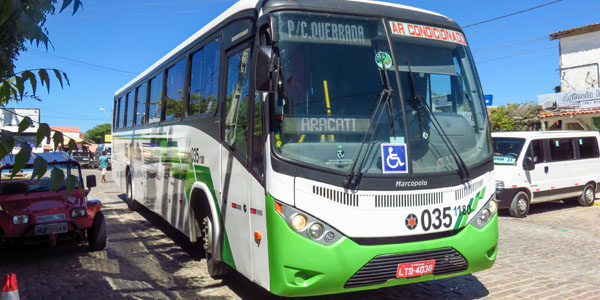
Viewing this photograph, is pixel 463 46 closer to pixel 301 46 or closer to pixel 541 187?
pixel 301 46

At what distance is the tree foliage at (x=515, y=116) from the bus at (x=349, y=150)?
20.8 m

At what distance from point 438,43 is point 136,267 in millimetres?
5270

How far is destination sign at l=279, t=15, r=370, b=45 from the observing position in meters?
A: 4.50

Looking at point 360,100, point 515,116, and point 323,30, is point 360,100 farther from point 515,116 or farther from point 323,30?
point 515,116

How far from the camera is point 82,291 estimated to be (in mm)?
5773

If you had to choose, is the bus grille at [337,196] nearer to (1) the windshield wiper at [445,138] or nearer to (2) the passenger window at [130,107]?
(1) the windshield wiper at [445,138]

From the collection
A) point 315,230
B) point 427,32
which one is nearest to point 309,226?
point 315,230

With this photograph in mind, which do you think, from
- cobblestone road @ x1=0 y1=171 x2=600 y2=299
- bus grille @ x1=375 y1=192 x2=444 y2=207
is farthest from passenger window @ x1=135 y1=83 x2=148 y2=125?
bus grille @ x1=375 y1=192 x2=444 y2=207

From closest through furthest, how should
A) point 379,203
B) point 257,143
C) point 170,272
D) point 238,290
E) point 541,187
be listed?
point 379,203 → point 257,143 → point 238,290 → point 170,272 → point 541,187

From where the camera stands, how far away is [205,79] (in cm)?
666

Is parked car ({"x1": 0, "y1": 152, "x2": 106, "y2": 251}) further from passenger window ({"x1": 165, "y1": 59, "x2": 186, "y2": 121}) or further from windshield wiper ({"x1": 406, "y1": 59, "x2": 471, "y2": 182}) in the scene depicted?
windshield wiper ({"x1": 406, "y1": 59, "x2": 471, "y2": 182})

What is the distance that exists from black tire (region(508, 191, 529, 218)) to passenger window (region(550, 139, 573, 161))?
1.70 m

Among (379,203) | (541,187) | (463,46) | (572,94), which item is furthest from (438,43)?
(572,94)

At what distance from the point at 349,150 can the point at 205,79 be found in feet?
10.1
